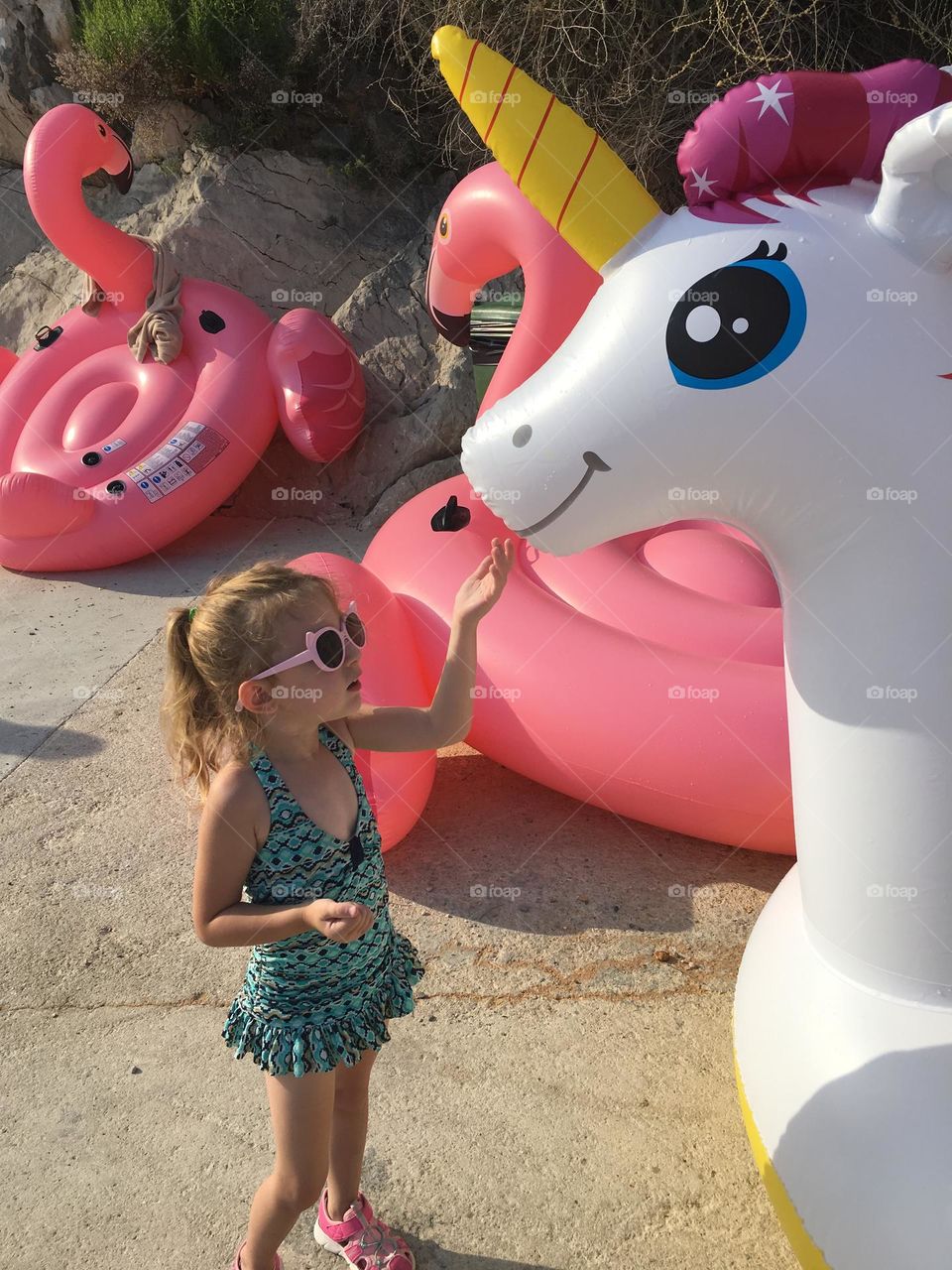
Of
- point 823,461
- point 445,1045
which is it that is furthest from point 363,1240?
point 823,461

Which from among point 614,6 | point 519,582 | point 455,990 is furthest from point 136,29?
point 455,990

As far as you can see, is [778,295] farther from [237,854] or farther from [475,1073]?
[475,1073]

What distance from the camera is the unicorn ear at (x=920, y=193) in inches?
53.1

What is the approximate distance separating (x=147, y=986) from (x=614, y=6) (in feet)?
16.2

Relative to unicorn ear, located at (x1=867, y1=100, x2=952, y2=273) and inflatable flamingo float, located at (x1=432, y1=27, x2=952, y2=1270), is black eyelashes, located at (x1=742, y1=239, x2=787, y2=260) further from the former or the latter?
unicorn ear, located at (x1=867, y1=100, x2=952, y2=273)

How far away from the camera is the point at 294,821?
1.57m

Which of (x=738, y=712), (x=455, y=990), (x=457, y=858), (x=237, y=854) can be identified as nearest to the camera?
(x=237, y=854)

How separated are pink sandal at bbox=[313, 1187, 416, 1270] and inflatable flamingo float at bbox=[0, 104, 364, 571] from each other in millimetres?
4120

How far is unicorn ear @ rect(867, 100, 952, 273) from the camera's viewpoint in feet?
4.42

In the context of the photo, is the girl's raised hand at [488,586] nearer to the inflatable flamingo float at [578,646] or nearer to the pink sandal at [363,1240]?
the pink sandal at [363,1240]

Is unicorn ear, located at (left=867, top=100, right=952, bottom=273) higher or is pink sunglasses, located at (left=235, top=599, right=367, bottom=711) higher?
unicorn ear, located at (left=867, top=100, right=952, bottom=273)

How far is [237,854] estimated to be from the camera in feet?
5.00

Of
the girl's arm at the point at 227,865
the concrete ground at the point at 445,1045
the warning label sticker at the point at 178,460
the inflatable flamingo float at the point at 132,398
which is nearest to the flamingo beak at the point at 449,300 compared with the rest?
the concrete ground at the point at 445,1045

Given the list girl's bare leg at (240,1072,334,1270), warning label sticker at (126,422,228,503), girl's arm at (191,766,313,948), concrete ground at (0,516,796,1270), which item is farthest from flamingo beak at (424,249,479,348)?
girl's bare leg at (240,1072,334,1270)
